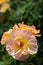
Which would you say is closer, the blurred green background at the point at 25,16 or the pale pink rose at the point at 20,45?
the pale pink rose at the point at 20,45

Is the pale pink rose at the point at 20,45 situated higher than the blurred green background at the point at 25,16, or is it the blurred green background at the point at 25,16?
the blurred green background at the point at 25,16

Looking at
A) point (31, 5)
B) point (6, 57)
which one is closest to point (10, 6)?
point (31, 5)

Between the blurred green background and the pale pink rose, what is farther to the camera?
the blurred green background

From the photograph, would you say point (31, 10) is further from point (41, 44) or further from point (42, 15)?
point (41, 44)

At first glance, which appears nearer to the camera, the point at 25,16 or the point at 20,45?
the point at 20,45

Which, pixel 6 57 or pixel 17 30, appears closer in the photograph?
pixel 17 30

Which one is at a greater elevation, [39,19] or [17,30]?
[39,19]

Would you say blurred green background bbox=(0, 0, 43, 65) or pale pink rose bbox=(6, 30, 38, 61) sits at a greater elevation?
blurred green background bbox=(0, 0, 43, 65)

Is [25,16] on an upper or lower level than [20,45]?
upper
